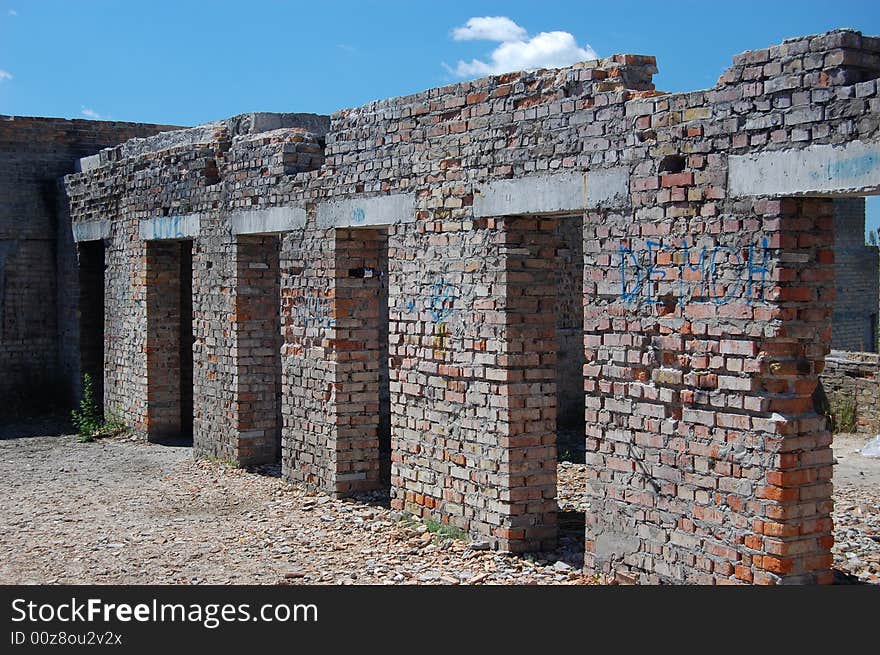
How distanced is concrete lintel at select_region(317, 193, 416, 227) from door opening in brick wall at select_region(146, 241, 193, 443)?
4374 millimetres

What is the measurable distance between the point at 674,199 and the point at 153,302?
8.58 meters

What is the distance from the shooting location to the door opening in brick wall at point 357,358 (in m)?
9.01

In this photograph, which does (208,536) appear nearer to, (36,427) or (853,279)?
(36,427)

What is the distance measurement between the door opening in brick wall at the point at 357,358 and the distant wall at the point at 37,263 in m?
7.43

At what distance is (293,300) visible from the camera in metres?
9.62

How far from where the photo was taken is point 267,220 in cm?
991

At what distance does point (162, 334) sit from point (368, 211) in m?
5.41

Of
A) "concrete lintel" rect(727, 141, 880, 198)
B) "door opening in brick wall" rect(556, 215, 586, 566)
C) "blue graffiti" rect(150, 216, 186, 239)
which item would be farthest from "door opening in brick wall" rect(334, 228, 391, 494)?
"concrete lintel" rect(727, 141, 880, 198)

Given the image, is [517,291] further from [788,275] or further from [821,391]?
[821,391]

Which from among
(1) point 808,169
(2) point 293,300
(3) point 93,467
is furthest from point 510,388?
(3) point 93,467

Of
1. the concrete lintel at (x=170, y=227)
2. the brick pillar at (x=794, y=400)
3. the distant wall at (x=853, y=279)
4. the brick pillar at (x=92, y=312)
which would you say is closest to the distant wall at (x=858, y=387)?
the brick pillar at (x=794, y=400)

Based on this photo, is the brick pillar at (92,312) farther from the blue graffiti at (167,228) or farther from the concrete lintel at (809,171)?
the concrete lintel at (809,171)

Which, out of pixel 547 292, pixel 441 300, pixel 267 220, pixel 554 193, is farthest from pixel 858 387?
pixel 267 220

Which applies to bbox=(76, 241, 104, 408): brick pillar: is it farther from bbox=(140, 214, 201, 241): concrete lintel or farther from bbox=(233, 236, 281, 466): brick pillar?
bbox=(233, 236, 281, 466): brick pillar
